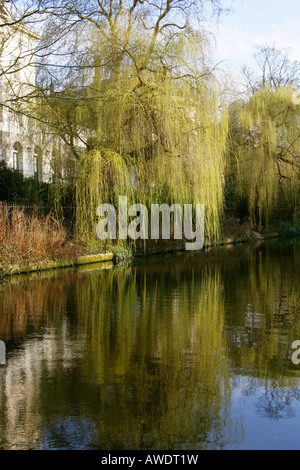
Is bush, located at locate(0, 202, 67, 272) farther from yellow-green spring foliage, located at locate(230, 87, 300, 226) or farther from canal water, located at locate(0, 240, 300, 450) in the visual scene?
yellow-green spring foliage, located at locate(230, 87, 300, 226)

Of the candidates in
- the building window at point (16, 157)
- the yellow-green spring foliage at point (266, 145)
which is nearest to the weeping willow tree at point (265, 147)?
the yellow-green spring foliage at point (266, 145)

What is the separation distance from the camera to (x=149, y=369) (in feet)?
23.3

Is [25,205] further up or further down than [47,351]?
further up

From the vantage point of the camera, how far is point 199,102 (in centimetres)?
2300

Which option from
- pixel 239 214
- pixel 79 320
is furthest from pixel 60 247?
pixel 239 214

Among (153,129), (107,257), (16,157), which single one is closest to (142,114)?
(153,129)

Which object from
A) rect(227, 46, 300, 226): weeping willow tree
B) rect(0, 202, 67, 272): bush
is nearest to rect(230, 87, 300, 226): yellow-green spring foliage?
rect(227, 46, 300, 226): weeping willow tree

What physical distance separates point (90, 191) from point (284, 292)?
9091 millimetres

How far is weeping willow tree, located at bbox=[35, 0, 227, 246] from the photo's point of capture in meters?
21.9

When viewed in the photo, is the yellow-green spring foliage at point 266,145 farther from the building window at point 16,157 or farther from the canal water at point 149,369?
the canal water at point 149,369

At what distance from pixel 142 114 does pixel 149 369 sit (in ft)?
52.5

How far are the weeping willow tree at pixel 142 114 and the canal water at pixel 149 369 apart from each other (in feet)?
26.3

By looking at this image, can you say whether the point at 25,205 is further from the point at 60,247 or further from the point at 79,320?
the point at 79,320
